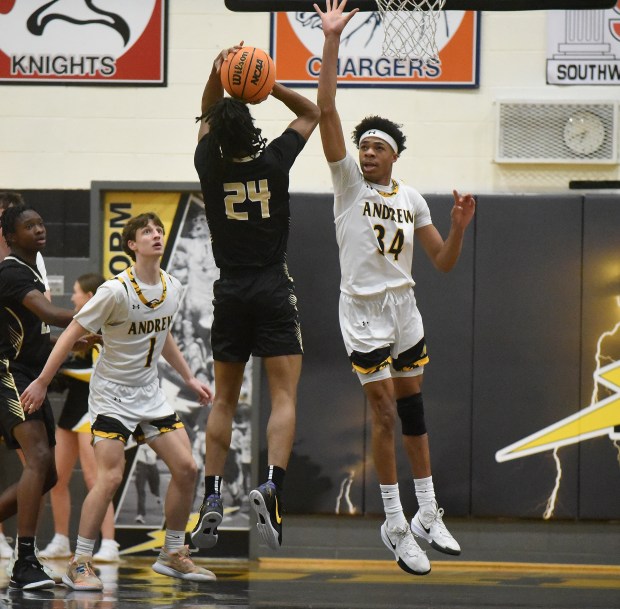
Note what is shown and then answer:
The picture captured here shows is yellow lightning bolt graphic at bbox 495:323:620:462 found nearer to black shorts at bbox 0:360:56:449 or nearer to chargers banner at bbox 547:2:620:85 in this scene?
chargers banner at bbox 547:2:620:85

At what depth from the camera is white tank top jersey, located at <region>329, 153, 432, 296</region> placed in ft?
20.3

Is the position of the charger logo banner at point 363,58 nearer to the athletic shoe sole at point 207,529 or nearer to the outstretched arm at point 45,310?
the outstretched arm at point 45,310

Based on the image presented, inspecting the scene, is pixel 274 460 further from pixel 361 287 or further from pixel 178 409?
pixel 178 409

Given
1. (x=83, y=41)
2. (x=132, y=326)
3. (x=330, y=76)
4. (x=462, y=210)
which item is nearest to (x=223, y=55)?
(x=330, y=76)

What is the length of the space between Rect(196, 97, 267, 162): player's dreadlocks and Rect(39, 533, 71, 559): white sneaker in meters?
4.21

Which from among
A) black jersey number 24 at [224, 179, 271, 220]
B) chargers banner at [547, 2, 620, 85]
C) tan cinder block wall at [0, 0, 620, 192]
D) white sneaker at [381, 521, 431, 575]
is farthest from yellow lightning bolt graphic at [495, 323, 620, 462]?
black jersey number 24 at [224, 179, 271, 220]

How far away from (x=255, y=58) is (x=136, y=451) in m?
4.42

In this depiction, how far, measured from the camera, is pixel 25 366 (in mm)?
6770

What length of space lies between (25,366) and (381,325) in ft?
7.13

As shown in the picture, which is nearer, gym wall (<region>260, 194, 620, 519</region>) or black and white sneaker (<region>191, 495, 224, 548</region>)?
black and white sneaker (<region>191, 495, 224, 548</region>)

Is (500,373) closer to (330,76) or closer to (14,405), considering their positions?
(330,76)

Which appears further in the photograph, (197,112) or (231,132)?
(197,112)

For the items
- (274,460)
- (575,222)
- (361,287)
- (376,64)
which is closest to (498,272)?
(575,222)

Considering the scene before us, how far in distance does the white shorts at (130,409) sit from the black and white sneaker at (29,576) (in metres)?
0.79
